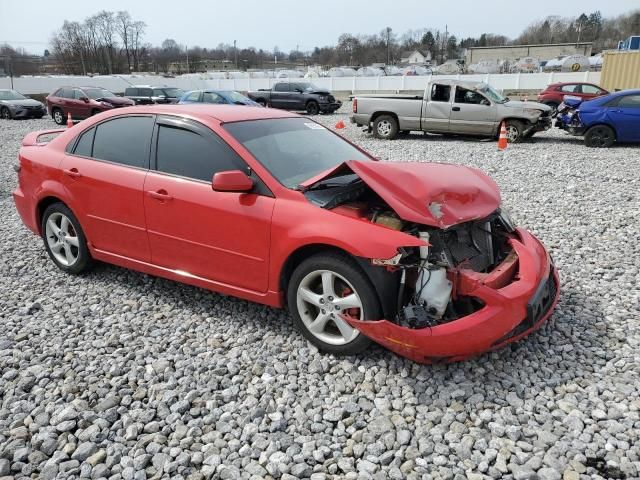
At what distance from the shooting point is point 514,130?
44.3 ft

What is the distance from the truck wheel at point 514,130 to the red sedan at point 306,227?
1032 cm

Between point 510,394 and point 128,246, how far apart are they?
3117 mm

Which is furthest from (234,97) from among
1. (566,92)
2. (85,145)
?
(85,145)

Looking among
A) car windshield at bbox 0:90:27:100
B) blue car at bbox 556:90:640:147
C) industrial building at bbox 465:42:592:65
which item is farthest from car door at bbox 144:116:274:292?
industrial building at bbox 465:42:592:65

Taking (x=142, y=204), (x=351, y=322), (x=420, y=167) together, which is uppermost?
(x=420, y=167)

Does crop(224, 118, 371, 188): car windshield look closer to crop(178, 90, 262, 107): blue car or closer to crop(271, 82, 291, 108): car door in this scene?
crop(178, 90, 262, 107): blue car

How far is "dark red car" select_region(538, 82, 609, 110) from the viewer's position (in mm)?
18656

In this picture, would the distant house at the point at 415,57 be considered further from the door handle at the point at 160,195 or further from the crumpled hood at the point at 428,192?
the door handle at the point at 160,195

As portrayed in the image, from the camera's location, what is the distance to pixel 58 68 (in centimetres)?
6166

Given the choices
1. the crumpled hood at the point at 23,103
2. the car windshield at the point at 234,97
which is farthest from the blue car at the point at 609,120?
the crumpled hood at the point at 23,103

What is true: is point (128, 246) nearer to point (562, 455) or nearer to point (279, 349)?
point (279, 349)

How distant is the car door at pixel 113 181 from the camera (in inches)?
164

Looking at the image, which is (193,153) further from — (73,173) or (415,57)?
(415,57)

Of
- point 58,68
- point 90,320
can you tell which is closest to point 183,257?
point 90,320
